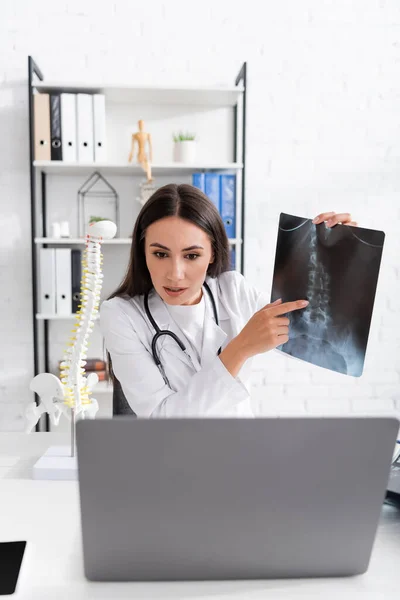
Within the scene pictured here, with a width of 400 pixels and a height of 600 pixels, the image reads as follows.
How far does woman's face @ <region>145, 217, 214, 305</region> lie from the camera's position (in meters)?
1.29

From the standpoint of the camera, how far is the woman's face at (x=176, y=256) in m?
1.29

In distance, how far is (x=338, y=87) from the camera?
2.72 meters

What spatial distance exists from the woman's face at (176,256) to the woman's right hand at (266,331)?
8.9 inches

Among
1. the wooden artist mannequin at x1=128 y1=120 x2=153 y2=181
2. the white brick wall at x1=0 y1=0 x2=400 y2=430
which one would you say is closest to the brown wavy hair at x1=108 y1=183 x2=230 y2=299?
the wooden artist mannequin at x1=128 y1=120 x2=153 y2=181

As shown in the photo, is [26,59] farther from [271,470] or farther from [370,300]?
[271,470]

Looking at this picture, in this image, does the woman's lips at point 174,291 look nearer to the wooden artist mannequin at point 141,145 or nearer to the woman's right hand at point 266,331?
the woman's right hand at point 266,331

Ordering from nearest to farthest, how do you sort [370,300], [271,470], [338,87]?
[271,470] < [370,300] < [338,87]

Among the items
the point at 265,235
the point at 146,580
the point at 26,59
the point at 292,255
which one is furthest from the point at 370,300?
the point at 26,59

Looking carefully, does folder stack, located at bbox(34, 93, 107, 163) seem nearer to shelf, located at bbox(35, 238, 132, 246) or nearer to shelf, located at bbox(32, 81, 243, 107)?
shelf, located at bbox(32, 81, 243, 107)

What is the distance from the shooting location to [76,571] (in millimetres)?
736

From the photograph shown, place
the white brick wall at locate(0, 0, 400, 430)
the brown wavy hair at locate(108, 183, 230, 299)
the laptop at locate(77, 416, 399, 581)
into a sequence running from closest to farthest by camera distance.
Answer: the laptop at locate(77, 416, 399, 581)
the brown wavy hair at locate(108, 183, 230, 299)
the white brick wall at locate(0, 0, 400, 430)

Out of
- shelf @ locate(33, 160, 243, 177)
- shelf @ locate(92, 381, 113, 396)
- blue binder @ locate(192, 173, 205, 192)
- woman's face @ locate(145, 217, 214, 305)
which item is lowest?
shelf @ locate(92, 381, 113, 396)

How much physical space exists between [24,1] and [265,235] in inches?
60.7

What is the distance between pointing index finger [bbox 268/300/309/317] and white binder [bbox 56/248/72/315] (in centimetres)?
147
